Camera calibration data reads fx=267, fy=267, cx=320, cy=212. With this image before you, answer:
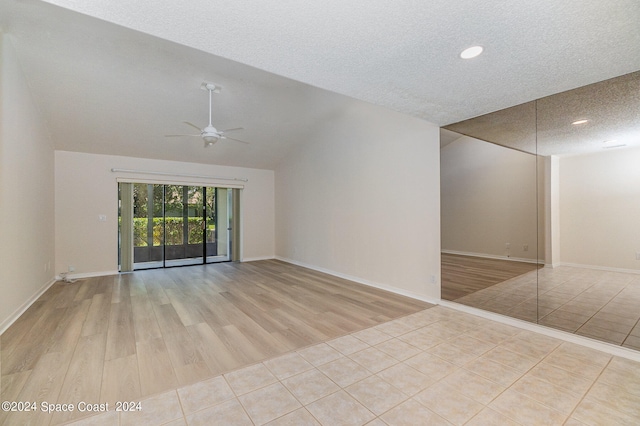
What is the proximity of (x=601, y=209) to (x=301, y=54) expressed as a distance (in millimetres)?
3173

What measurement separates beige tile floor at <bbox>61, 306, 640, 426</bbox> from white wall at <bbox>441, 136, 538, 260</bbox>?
117 centimetres

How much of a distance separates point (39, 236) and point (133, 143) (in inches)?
87.2

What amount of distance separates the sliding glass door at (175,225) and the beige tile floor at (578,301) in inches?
252

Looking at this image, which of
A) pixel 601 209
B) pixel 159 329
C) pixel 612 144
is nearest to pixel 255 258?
pixel 159 329

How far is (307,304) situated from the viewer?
3.81 meters

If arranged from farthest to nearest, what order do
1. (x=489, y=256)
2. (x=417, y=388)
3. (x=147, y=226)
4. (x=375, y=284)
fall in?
(x=147, y=226)
(x=375, y=284)
(x=489, y=256)
(x=417, y=388)

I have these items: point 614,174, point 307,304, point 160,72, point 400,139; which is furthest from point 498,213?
point 160,72

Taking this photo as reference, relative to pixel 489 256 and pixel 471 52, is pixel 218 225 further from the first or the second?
pixel 471 52

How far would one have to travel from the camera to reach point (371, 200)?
4801mm

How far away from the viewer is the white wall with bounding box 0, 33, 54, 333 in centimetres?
288

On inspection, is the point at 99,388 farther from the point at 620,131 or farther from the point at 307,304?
the point at 620,131

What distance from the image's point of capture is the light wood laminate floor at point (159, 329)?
2.02 m

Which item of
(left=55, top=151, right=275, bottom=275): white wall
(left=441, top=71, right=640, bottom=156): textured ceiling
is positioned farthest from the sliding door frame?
(left=441, top=71, right=640, bottom=156): textured ceiling

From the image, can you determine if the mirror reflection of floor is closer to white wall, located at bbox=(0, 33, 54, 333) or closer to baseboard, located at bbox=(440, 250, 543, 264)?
baseboard, located at bbox=(440, 250, 543, 264)
